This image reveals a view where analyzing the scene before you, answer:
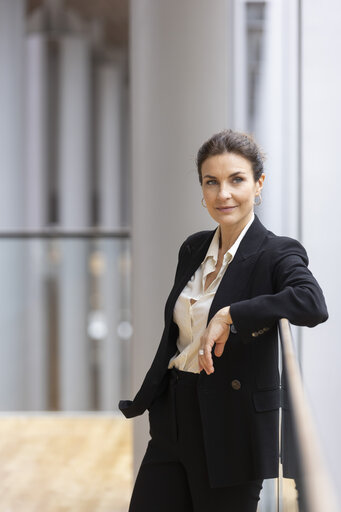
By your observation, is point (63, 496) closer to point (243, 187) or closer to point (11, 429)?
point (11, 429)

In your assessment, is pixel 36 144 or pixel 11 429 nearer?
pixel 11 429

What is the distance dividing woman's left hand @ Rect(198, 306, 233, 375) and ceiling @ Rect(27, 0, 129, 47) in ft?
19.4

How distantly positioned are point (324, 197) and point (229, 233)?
0.95m

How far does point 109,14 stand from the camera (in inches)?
289

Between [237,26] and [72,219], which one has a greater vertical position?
[237,26]

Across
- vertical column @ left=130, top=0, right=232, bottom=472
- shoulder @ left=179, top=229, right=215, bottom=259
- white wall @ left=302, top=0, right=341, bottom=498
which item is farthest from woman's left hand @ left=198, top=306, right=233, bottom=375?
vertical column @ left=130, top=0, right=232, bottom=472

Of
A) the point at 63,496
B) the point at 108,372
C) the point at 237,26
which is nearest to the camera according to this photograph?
the point at 237,26

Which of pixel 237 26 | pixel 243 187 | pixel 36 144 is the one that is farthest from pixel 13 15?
pixel 243 187

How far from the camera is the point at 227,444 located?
1.96 meters

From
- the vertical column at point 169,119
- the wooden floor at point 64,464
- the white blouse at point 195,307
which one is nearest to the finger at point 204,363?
the white blouse at point 195,307

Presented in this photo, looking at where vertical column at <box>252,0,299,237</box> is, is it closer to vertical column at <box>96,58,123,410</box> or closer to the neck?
the neck

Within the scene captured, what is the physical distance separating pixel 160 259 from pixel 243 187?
147 centimetres

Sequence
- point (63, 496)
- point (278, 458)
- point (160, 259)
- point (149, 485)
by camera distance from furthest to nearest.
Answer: point (63, 496), point (160, 259), point (149, 485), point (278, 458)

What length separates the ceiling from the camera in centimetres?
733
